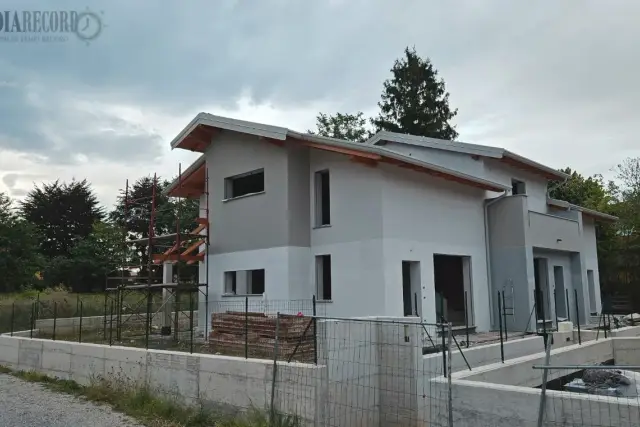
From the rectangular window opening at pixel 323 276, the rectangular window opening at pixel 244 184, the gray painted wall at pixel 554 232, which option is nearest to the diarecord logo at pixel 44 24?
the rectangular window opening at pixel 244 184

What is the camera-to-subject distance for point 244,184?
681 inches

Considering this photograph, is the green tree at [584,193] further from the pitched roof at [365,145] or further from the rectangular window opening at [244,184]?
the rectangular window opening at [244,184]

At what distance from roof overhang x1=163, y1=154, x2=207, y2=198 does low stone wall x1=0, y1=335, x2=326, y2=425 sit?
8.20 m

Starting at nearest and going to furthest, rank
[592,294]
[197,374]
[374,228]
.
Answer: [197,374] < [374,228] < [592,294]

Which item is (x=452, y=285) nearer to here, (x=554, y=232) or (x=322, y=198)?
(x=554, y=232)

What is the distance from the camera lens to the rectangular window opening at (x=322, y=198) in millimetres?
15344

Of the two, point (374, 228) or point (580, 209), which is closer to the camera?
point (374, 228)

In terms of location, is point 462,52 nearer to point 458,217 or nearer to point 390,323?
point 458,217

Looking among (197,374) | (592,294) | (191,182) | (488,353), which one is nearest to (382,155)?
(488,353)

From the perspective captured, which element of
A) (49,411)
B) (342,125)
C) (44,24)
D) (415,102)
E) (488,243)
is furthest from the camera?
(342,125)

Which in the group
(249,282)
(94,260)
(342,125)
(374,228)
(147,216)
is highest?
(342,125)

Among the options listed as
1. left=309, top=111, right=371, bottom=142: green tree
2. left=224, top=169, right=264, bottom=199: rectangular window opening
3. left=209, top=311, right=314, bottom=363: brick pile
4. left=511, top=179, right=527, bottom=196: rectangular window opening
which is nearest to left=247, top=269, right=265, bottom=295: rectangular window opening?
left=224, top=169, right=264, bottom=199: rectangular window opening

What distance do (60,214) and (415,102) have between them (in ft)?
100

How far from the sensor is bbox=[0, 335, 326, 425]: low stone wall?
752 cm
